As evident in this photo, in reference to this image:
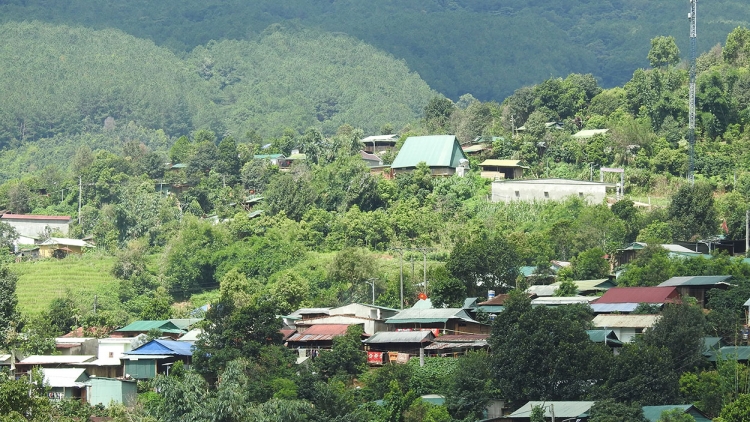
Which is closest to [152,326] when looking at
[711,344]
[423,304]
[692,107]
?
[423,304]

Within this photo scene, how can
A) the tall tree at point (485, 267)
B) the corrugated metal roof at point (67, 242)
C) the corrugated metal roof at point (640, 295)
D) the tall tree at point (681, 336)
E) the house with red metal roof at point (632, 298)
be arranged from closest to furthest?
the tall tree at point (681, 336) < the house with red metal roof at point (632, 298) < the corrugated metal roof at point (640, 295) < the tall tree at point (485, 267) < the corrugated metal roof at point (67, 242)

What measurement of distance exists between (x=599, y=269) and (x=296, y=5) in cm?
10277

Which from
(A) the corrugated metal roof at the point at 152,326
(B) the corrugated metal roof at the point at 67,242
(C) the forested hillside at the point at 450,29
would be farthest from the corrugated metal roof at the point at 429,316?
(C) the forested hillside at the point at 450,29

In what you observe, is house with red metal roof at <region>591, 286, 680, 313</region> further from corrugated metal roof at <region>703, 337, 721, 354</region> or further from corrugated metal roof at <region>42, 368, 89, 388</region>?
corrugated metal roof at <region>42, 368, 89, 388</region>

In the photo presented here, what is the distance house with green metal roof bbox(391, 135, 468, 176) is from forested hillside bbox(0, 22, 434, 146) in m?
38.6

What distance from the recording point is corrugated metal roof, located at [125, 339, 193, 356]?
128 feet

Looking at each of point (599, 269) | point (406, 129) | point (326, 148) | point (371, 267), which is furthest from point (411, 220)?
point (406, 129)

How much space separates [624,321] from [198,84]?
82941 mm

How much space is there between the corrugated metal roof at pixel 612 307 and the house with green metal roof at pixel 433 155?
17.9 meters

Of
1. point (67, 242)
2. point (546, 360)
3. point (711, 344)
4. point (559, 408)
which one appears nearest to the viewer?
point (559, 408)

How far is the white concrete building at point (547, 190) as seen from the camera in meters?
50.5

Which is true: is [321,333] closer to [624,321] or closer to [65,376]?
[65,376]

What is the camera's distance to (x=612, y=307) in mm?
38375

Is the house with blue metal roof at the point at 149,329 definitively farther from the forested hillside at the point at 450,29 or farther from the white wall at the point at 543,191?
the forested hillside at the point at 450,29
